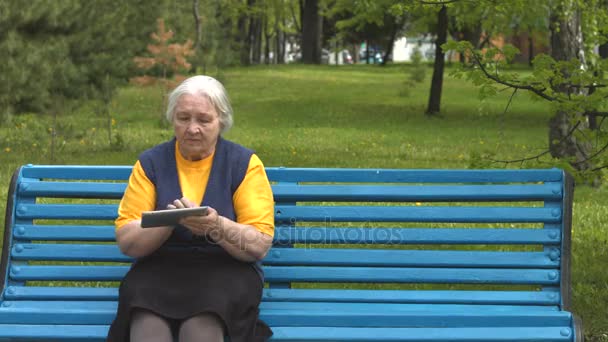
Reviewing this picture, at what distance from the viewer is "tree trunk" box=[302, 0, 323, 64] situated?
4662 cm

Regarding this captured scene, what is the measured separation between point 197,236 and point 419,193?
0.99 m

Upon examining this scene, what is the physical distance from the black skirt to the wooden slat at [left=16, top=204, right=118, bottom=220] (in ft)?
1.58

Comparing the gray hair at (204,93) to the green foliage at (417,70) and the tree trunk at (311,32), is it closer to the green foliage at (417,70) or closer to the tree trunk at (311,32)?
the green foliage at (417,70)

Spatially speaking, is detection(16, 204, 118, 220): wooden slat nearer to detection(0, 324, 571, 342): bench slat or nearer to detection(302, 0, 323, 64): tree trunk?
detection(0, 324, 571, 342): bench slat

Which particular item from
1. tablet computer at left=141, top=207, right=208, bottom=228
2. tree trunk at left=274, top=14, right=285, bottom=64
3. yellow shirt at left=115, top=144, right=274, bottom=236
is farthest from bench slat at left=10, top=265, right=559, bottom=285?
tree trunk at left=274, top=14, right=285, bottom=64

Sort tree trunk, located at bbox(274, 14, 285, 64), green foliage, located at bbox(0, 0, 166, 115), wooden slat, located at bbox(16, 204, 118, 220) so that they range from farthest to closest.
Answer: tree trunk, located at bbox(274, 14, 285, 64), green foliage, located at bbox(0, 0, 166, 115), wooden slat, located at bbox(16, 204, 118, 220)

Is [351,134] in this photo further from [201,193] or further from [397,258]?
[201,193]

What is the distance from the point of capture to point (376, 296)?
4473mm

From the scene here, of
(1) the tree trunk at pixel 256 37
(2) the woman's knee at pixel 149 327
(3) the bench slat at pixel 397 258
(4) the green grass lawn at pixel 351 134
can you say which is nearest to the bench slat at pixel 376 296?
(3) the bench slat at pixel 397 258

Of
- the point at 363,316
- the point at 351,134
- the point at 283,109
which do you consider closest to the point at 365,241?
the point at 363,316

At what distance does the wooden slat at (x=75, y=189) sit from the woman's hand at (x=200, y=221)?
2.34ft

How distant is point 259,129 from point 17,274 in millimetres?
16679

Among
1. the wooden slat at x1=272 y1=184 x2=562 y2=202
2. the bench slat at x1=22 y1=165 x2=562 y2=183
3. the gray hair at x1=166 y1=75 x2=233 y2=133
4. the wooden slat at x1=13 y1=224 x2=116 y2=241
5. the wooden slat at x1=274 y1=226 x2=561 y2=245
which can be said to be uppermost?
the gray hair at x1=166 y1=75 x2=233 y2=133

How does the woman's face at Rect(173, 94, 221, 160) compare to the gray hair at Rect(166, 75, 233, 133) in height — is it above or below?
below
